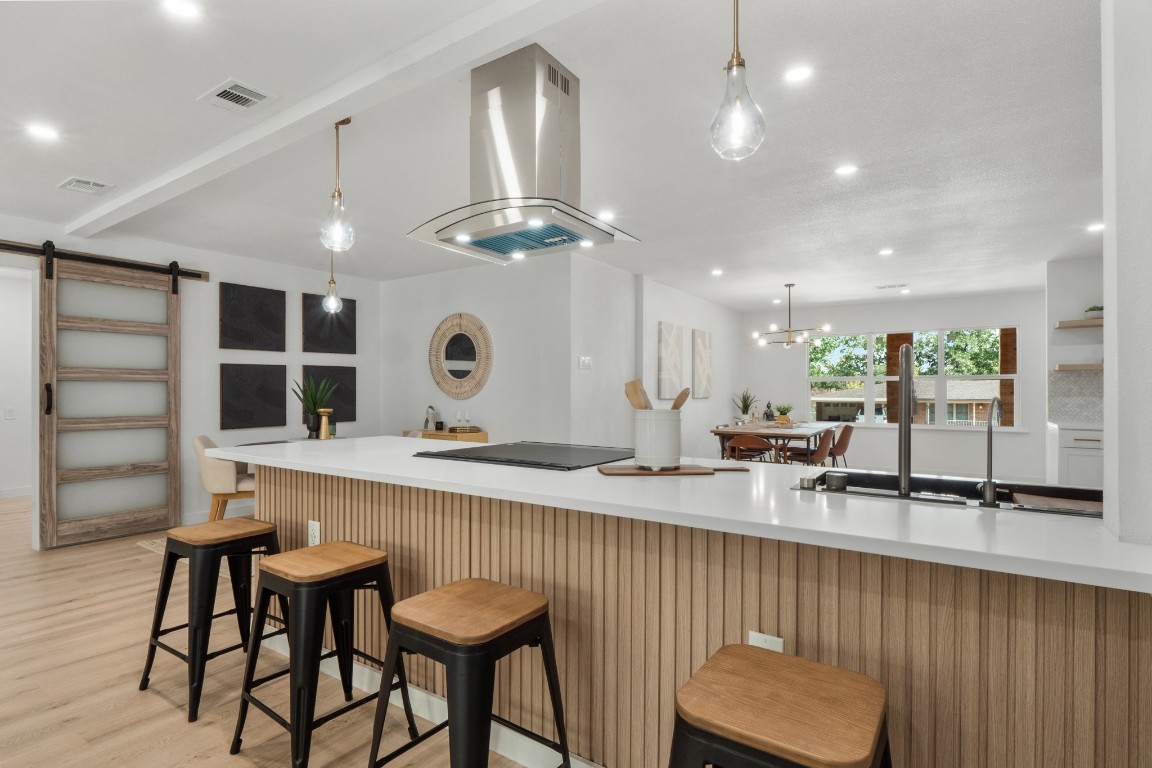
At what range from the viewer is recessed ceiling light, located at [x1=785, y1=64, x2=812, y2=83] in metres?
2.25

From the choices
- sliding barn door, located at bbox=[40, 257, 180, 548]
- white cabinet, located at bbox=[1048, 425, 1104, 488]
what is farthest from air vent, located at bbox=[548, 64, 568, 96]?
white cabinet, located at bbox=[1048, 425, 1104, 488]

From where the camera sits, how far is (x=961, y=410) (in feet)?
26.6

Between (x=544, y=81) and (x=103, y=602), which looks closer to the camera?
(x=544, y=81)

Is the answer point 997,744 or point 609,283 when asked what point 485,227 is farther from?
point 609,283

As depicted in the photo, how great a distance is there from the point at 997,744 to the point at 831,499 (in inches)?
22.8

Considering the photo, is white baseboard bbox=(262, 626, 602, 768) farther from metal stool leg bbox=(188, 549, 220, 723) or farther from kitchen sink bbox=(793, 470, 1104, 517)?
kitchen sink bbox=(793, 470, 1104, 517)

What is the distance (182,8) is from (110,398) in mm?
4004

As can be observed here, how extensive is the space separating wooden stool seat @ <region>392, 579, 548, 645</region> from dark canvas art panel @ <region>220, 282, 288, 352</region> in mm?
4772

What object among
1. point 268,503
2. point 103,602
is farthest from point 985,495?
point 103,602

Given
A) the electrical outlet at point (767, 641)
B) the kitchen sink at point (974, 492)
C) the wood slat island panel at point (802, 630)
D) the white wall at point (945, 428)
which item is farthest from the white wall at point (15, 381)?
the white wall at point (945, 428)

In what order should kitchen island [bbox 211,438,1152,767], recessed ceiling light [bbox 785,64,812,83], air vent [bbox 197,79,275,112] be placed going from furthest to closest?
air vent [bbox 197,79,275,112], recessed ceiling light [bbox 785,64,812,83], kitchen island [bbox 211,438,1152,767]

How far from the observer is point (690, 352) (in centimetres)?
766

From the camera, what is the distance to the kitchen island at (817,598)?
1.10 m

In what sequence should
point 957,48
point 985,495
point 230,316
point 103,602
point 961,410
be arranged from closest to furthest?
1. point 985,495
2. point 957,48
3. point 103,602
4. point 230,316
5. point 961,410
